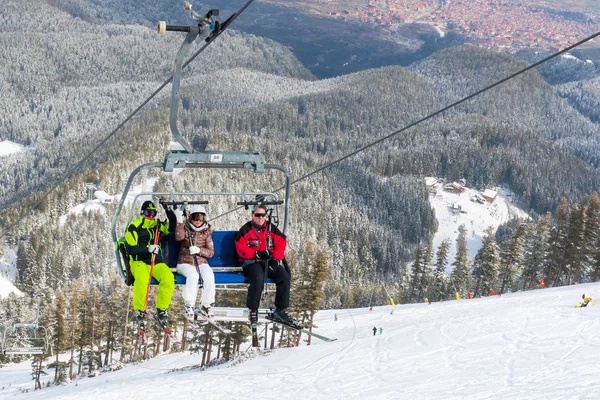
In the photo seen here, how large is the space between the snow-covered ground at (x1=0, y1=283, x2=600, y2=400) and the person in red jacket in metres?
6.53

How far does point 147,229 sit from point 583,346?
15.0 meters

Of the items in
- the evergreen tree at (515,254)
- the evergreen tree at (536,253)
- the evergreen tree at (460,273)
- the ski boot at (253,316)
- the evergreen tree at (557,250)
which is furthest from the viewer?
the evergreen tree at (460,273)

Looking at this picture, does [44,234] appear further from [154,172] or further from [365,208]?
[365,208]

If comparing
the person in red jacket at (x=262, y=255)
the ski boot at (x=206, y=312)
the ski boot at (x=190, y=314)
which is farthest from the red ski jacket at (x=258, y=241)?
the ski boot at (x=190, y=314)

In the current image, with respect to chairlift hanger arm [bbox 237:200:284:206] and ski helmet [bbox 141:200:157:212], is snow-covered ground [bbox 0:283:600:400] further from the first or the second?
ski helmet [bbox 141:200:157:212]

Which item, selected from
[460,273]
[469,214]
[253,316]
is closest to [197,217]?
[253,316]

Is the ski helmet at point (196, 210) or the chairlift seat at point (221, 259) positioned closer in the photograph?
the ski helmet at point (196, 210)

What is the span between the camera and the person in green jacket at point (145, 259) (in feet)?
38.2

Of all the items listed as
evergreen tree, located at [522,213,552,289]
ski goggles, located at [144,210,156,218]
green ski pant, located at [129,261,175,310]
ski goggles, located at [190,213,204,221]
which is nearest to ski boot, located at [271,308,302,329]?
green ski pant, located at [129,261,175,310]

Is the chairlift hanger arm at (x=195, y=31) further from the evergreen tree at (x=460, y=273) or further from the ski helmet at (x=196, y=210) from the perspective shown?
the evergreen tree at (x=460, y=273)

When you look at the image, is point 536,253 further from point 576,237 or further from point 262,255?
point 262,255

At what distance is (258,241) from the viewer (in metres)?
12.0

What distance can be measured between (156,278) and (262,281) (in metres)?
2.01

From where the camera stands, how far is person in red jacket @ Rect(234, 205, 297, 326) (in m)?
12.0
